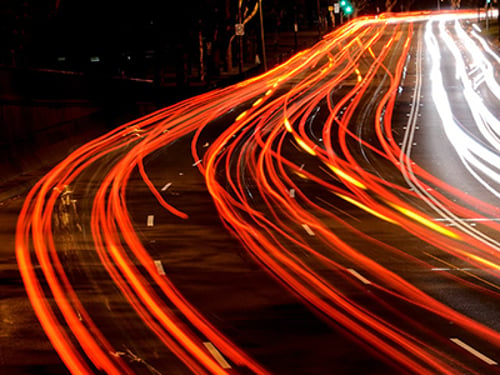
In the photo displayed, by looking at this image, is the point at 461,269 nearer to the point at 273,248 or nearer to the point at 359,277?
the point at 359,277

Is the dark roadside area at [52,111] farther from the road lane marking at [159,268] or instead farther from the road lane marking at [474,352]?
the road lane marking at [474,352]

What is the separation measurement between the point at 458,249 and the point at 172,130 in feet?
87.3

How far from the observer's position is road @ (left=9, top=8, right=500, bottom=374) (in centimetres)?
1197

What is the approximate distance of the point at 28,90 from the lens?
40625 mm

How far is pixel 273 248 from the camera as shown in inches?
737

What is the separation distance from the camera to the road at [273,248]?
1197cm

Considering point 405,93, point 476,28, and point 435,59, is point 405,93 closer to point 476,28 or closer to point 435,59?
point 435,59

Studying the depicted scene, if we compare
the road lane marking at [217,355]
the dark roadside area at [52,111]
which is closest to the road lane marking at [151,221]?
the dark roadside area at [52,111]

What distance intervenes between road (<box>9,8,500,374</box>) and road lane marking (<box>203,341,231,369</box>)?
3 cm

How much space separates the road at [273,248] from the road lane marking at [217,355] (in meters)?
0.03

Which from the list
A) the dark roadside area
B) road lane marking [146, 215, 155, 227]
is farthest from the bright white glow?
the dark roadside area

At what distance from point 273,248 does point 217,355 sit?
736 centimetres

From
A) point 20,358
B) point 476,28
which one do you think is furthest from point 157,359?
point 476,28

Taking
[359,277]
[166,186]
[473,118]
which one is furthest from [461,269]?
[473,118]
